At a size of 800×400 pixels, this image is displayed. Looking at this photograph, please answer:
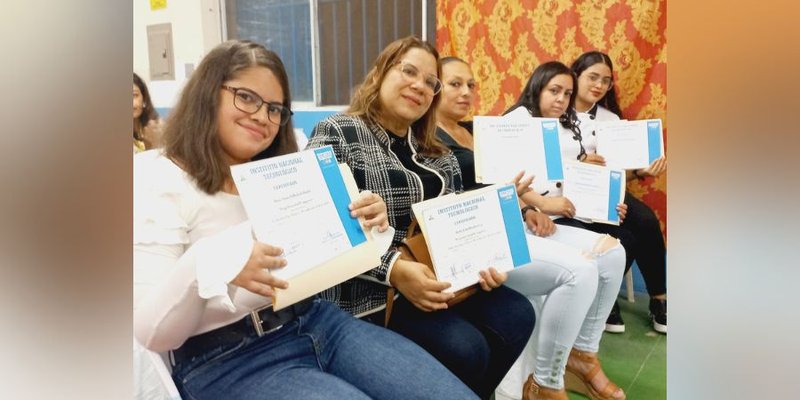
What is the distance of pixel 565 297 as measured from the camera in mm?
1054

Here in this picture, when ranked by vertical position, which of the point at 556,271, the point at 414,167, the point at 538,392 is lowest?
the point at 538,392

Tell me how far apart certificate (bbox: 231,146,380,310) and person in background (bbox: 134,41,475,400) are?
0.02m

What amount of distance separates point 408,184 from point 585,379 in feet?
1.60

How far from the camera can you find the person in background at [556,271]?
0.98 meters

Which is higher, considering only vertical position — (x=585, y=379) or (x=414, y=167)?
(x=414, y=167)

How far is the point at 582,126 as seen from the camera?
2.99ft

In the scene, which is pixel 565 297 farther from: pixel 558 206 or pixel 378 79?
pixel 378 79

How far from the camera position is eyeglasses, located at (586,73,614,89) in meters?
0.85

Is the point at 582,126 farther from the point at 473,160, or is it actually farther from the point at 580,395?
the point at 580,395

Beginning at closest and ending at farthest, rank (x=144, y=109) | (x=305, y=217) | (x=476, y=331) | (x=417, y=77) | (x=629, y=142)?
1. (x=144, y=109)
2. (x=305, y=217)
3. (x=629, y=142)
4. (x=417, y=77)
5. (x=476, y=331)

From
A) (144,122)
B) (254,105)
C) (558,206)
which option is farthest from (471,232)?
(144,122)

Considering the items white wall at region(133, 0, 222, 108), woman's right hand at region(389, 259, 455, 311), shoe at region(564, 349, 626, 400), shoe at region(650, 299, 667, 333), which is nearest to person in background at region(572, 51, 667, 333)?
shoe at region(650, 299, 667, 333)
